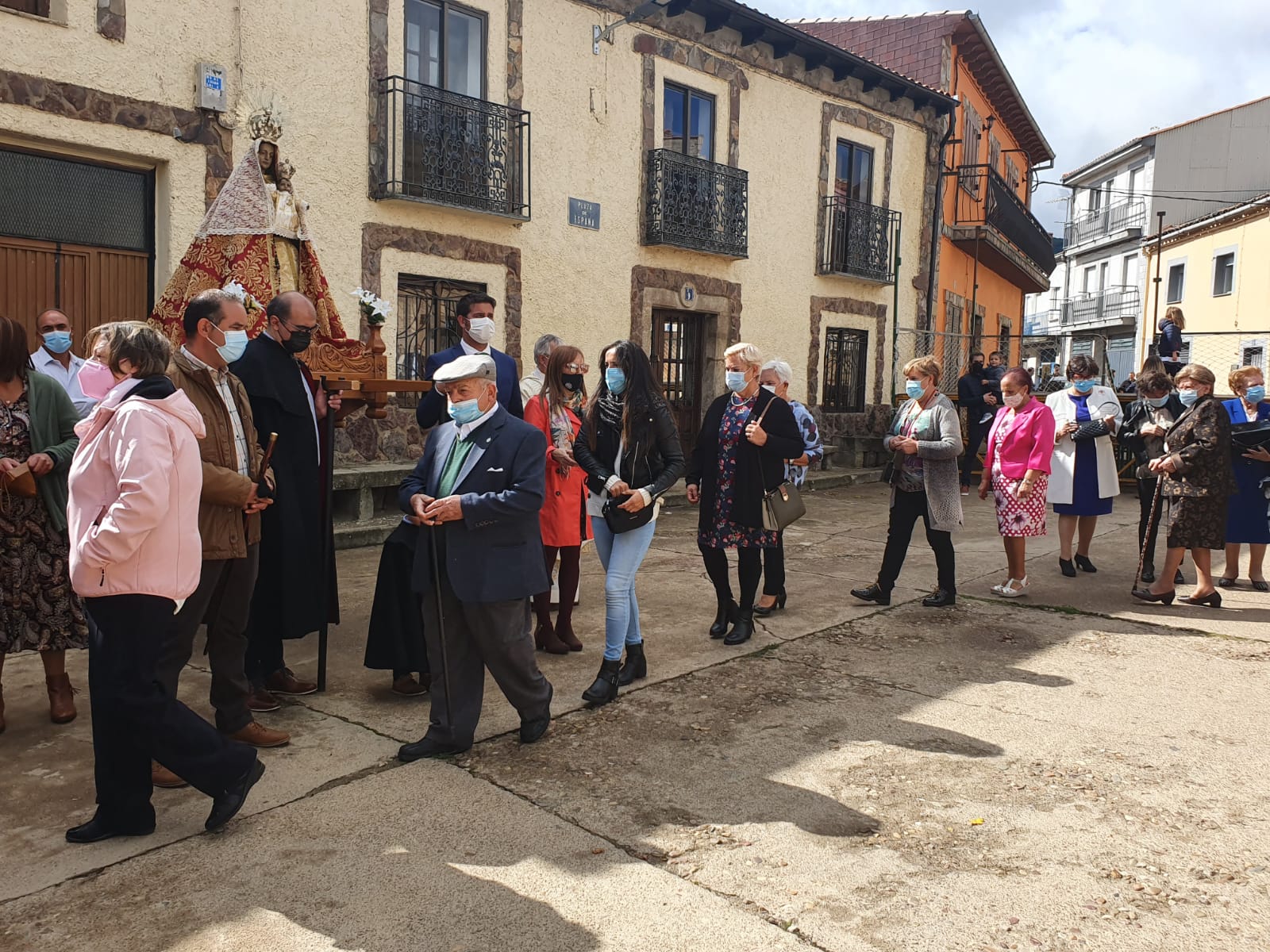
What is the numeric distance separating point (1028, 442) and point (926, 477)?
109cm

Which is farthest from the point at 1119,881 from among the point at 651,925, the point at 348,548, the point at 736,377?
the point at 348,548

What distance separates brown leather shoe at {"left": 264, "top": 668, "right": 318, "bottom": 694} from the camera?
452cm

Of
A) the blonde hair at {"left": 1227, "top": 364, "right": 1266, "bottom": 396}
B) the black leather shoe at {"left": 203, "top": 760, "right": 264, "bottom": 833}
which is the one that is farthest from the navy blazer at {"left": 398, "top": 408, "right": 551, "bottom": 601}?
the blonde hair at {"left": 1227, "top": 364, "right": 1266, "bottom": 396}

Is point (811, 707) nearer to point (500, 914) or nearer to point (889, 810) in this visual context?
point (889, 810)

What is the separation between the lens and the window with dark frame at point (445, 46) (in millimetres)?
10141

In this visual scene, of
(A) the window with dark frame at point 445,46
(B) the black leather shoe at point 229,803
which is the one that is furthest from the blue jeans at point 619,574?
(A) the window with dark frame at point 445,46

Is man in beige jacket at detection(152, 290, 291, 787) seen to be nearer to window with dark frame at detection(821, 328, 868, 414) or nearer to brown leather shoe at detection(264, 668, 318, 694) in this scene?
brown leather shoe at detection(264, 668, 318, 694)

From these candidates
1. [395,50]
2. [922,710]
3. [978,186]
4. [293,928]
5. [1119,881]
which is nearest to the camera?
[293,928]

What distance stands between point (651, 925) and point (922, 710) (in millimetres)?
2215

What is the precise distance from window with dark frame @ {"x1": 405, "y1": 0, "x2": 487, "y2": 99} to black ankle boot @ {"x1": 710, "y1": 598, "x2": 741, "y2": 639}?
691 cm

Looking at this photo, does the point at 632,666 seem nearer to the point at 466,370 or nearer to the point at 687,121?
the point at 466,370

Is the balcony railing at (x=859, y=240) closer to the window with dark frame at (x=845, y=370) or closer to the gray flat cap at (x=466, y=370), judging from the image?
the window with dark frame at (x=845, y=370)

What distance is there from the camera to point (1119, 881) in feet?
9.65

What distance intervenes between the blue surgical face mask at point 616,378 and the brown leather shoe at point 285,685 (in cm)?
196
